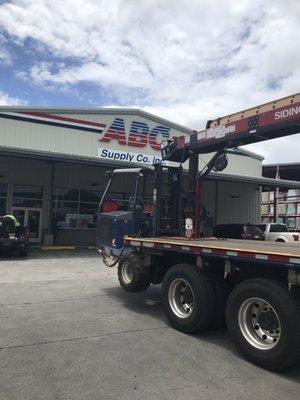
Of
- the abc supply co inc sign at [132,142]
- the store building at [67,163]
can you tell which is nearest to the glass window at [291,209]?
the store building at [67,163]

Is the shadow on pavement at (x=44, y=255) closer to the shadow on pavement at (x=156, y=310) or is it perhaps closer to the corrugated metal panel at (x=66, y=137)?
the corrugated metal panel at (x=66, y=137)

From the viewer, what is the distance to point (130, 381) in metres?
4.88

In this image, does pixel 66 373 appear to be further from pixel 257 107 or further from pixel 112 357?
pixel 257 107

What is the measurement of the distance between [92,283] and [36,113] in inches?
607

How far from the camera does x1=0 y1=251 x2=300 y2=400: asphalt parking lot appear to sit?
4.66 meters

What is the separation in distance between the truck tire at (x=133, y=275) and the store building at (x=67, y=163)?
14.3 metres

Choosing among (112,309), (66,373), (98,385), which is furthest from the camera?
(112,309)

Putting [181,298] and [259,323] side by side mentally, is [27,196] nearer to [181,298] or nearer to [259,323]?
[181,298]

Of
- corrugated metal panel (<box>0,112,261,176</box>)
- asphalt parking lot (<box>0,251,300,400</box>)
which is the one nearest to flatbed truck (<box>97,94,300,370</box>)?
asphalt parking lot (<box>0,251,300,400</box>)

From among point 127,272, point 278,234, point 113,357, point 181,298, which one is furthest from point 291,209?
point 113,357

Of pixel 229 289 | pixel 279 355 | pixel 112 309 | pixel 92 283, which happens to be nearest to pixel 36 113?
pixel 92 283

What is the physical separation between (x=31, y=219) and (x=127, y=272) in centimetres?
1756

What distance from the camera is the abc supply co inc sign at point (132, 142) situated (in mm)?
26484

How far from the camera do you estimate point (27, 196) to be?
24938mm
